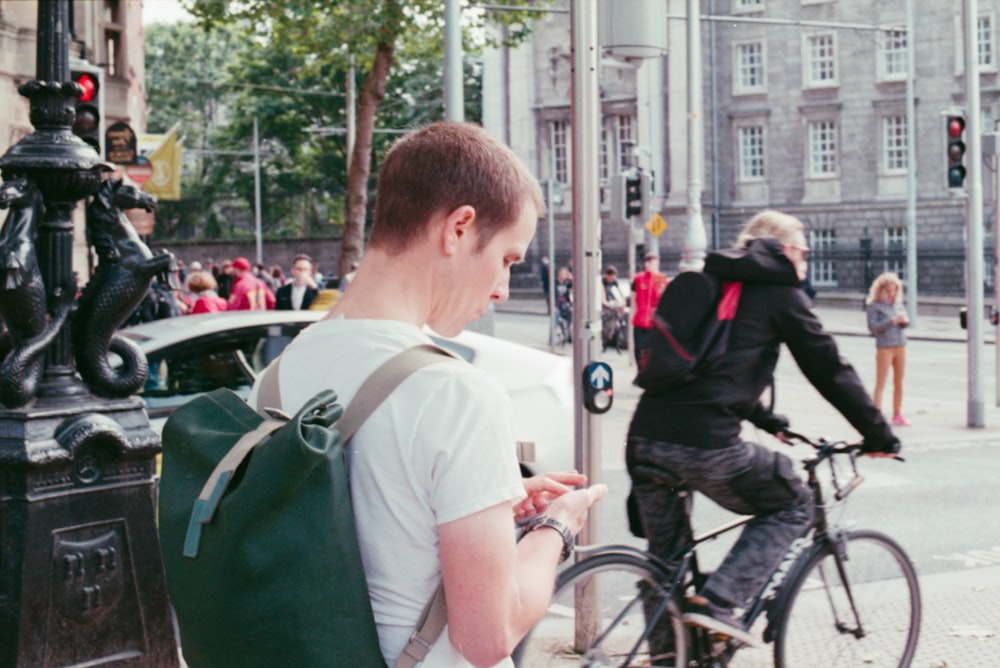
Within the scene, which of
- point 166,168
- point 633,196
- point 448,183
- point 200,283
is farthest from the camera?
point 166,168

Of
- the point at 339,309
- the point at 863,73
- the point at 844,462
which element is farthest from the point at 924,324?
the point at 339,309

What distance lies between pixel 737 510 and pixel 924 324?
32762 mm

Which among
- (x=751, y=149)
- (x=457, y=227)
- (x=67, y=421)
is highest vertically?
(x=751, y=149)

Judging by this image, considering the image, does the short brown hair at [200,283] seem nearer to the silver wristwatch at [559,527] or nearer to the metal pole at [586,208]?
the metal pole at [586,208]

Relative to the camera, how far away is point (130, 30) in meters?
33.0

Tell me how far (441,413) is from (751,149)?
1959 inches

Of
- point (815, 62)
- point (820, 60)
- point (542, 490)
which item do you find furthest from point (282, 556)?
point (815, 62)

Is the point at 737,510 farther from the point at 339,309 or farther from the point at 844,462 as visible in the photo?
the point at 844,462

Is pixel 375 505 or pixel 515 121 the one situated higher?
pixel 515 121

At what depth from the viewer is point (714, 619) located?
4.17m

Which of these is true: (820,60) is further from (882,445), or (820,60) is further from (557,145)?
(882,445)

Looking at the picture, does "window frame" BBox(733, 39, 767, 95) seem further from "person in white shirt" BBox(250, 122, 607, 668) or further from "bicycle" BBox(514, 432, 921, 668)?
"person in white shirt" BBox(250, 122, 607, 668)

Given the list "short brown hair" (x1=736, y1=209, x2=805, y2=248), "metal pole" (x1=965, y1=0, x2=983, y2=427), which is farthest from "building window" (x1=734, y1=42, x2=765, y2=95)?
"short brown hair" (x1=736, y1=209, x2=805, y2=248)

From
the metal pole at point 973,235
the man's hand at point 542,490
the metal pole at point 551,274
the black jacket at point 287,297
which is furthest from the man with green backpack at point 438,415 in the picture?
the metal pole at point 551,274
